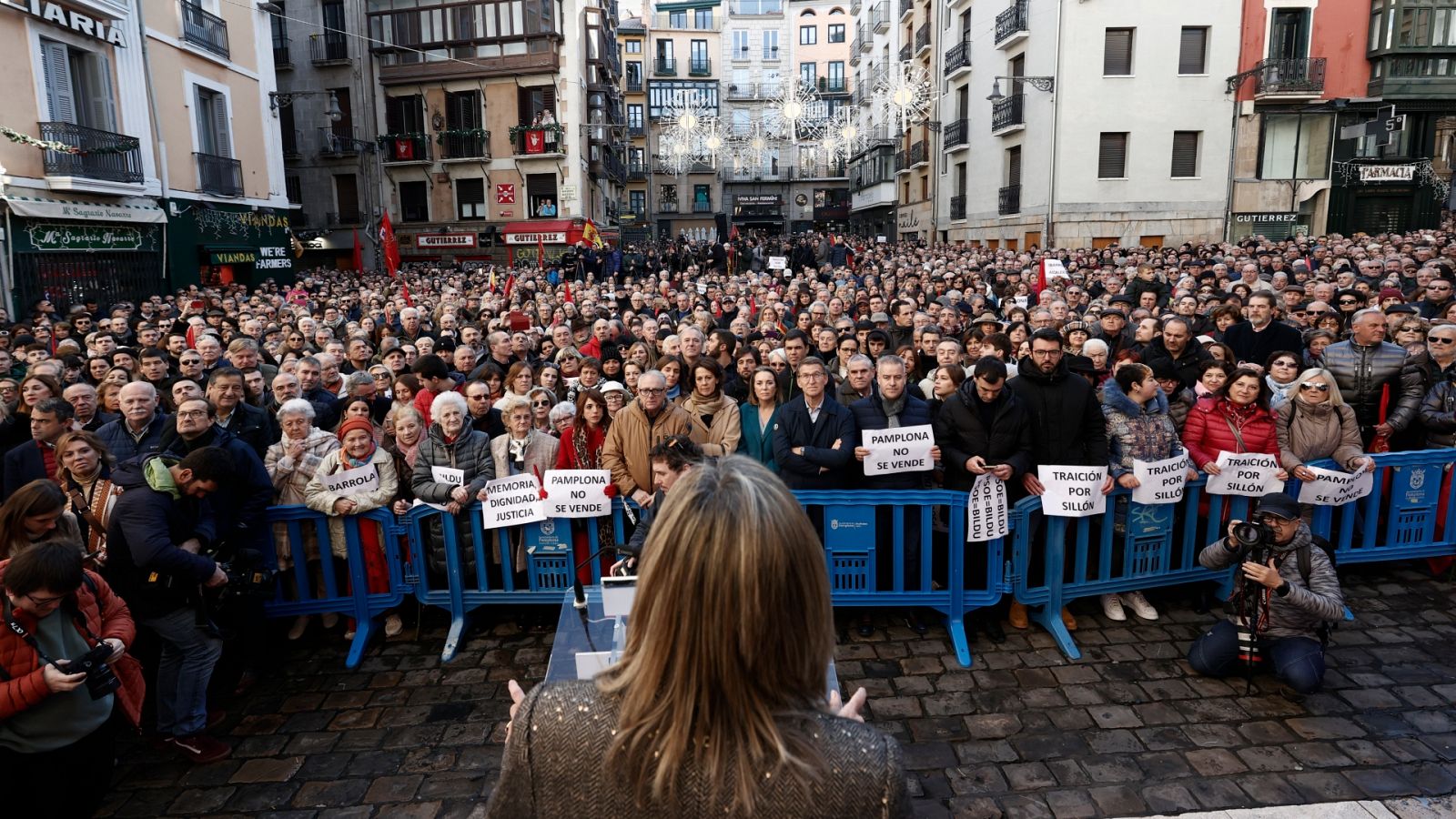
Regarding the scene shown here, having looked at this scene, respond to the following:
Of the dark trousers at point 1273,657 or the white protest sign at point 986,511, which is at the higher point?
the white protest sign at point 986,511

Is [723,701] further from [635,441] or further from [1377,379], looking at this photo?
[1377,379]

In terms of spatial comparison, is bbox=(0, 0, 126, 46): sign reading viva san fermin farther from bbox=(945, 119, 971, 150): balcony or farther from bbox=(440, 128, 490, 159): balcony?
bbox=(945, 119, 971, 150): balcony

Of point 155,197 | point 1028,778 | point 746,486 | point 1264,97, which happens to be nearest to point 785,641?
point 746,486

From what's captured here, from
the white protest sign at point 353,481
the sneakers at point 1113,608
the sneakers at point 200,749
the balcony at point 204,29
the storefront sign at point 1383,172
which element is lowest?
the sneakers at point 200,749

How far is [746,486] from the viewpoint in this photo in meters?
1.48

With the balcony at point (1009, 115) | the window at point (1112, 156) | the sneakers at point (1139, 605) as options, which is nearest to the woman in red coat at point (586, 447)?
the sneakers at point (1139, 605)

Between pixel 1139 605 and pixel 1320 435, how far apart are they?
178 cm

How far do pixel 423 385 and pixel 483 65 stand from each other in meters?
28.6

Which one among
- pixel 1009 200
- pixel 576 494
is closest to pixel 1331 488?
pixel 576 494

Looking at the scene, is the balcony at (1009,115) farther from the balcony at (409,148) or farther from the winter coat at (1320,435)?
the winter coat at (1320,435)

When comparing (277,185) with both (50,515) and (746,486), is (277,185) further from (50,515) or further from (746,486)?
(746,486)

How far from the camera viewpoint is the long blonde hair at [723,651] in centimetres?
141

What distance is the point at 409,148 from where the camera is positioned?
32562 millimetres

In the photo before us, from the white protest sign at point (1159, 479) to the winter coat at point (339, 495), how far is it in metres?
5.06
